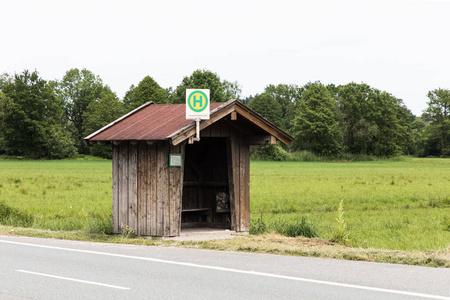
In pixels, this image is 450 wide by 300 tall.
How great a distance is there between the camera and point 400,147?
116375 millimetres

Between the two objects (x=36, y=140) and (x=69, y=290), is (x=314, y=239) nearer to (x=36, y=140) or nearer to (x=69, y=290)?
(x=69, y=290)

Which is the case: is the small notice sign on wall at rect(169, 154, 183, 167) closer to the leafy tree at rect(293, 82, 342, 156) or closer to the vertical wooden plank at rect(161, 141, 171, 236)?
the vertical wooden plank at rect(161, 141, 171, 236)

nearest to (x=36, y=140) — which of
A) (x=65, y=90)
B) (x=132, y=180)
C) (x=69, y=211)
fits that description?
(x=65, y=90)

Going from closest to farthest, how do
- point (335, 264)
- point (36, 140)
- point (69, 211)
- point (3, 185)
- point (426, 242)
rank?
point (335, 264), point (426, 242), point (69, 211), point (3, 185), point (36, 140)

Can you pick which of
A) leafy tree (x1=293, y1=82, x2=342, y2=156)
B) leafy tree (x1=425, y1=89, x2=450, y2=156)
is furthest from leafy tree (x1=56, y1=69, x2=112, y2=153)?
leafy tree (x1=425, y1=89, x2=450, y2=156)

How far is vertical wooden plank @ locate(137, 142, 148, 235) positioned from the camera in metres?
14.5

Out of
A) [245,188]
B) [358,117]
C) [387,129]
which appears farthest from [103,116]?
[245,188]

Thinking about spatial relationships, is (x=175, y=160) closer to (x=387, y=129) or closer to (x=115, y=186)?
(x=115, y=186)

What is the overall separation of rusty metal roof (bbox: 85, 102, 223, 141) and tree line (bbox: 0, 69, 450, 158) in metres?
79.3

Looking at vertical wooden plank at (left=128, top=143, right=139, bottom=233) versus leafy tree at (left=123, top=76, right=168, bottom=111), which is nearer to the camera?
vertical wooden plank at (left=128, top=143, right=139, bottom=233)

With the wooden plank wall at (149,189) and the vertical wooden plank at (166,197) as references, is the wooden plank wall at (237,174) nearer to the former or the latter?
the wooden plank wall at (149,189)

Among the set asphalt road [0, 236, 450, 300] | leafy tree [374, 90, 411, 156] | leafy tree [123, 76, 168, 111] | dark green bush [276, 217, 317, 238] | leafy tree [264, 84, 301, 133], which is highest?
leafy tree [264, 84, 301, 133]

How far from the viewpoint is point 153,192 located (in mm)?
14414

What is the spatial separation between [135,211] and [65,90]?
11357cm
